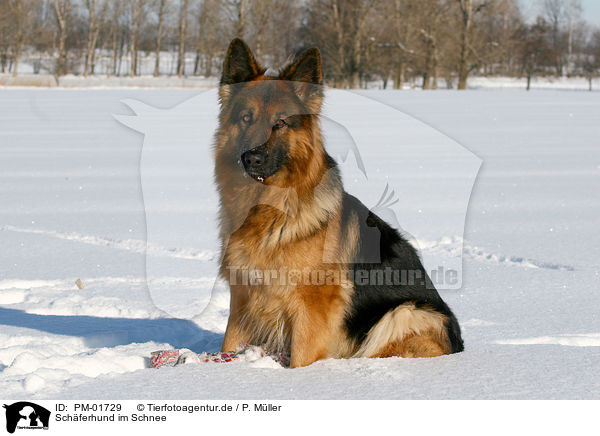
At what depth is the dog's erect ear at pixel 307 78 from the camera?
10.00ft

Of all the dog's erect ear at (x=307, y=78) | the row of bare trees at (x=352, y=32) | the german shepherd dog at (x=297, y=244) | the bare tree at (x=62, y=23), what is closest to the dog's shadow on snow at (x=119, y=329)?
the german shepherd dog at (x=297, y=244)

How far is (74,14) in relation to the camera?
48.4 metres

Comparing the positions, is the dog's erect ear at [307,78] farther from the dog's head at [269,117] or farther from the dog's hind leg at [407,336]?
the dog's hind leg at [407,336]

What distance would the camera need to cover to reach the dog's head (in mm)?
2979

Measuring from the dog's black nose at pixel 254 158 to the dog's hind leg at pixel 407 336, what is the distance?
3.67 feet

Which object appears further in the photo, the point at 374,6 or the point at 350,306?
the point at 374,6

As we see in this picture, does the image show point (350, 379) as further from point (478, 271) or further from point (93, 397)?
point (478, 271)

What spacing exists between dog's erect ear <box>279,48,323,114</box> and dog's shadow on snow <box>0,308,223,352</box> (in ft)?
5.54

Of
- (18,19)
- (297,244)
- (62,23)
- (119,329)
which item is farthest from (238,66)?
(18,19)

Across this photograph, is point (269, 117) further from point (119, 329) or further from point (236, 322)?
point (119, 329)

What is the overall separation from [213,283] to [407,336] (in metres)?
2.11

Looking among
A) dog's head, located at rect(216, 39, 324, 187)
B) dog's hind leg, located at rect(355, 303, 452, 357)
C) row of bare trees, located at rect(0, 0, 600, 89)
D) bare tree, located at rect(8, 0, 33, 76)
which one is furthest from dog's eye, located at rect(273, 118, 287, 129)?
bare tree, located at rect(8, 0, 33, 76)

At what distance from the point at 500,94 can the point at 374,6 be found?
7857 millimetres
